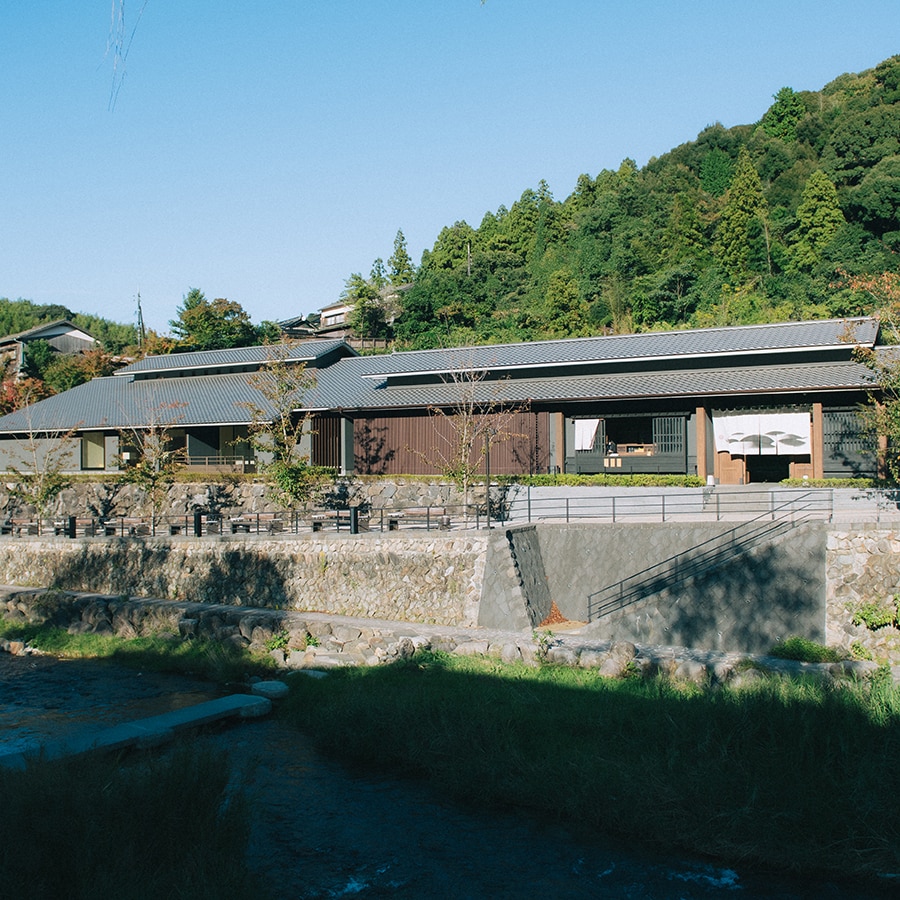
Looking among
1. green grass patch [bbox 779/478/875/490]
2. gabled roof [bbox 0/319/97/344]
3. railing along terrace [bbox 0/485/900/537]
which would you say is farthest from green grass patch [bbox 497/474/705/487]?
gabled roof [bbox 0/319/97/344]

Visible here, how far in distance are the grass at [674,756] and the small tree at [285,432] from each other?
12016 mm

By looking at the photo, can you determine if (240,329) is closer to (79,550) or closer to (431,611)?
(79,550)

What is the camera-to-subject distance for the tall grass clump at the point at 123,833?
19.6 ft

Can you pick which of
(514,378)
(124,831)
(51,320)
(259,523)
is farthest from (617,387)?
(51,320)

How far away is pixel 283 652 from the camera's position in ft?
55.6

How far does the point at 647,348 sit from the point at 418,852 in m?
20.7

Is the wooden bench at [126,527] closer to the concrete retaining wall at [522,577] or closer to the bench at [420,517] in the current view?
the concrete retaining wall at [522,577]

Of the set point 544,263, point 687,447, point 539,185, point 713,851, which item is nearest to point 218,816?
point 713,851

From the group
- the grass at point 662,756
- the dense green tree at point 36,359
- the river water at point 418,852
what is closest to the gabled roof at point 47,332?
the dense green tree at point 36,359

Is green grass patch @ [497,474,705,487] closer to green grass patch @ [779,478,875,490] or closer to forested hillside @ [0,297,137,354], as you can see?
green grass patch @ [779,478,875,490]

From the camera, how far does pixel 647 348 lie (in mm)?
26562

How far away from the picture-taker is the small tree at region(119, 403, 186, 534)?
1068 inches

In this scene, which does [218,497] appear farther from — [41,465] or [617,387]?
[617,387]

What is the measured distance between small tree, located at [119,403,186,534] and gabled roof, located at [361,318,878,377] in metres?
7.56
